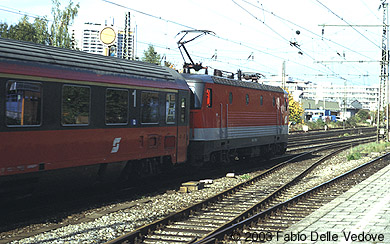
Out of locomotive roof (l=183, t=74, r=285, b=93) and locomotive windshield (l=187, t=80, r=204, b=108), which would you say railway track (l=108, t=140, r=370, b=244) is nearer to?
locomotive windshield (l=187, t=80, r=204, b=108)

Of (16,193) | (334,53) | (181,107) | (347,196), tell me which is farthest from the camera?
(334,53)

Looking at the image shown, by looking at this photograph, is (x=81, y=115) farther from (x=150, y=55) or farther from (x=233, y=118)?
(x=150, y=55)

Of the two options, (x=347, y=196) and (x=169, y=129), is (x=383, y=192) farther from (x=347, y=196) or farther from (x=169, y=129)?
(x=169, y=129)

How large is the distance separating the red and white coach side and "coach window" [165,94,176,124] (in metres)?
1.64

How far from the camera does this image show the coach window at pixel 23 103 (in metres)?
9.32

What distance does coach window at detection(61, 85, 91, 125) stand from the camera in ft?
34.7

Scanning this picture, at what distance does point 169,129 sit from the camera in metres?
14.3

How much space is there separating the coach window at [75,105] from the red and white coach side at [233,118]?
5.54 m

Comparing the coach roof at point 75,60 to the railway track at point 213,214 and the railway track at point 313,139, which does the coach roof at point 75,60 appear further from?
the railway track at point 313,139

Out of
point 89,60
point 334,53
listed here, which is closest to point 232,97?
point 89,60

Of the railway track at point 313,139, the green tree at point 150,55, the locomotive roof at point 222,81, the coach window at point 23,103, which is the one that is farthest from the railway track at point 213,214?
the green tree at point 150,55

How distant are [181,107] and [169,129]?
1016 mm

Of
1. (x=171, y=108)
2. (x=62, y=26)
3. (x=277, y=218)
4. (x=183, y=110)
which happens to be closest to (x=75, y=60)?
(x=171, y=108)

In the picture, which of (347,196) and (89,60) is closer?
(89,60)
